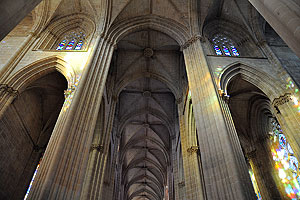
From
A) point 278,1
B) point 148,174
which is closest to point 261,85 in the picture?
point 278,1

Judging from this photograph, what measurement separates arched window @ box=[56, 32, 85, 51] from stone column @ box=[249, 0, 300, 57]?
10102 mm

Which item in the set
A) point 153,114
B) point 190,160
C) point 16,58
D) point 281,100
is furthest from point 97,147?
point 281,100

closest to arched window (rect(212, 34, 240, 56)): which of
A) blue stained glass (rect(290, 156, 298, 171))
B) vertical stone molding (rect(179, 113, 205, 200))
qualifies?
vertical stone molding (rect(179, 113, 205, 200))

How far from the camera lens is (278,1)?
3.94 metres

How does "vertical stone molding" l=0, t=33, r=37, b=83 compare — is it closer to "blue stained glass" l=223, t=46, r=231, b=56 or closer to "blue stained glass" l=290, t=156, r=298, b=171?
"blue stained glass" l=223, t=46, r=231, b=56

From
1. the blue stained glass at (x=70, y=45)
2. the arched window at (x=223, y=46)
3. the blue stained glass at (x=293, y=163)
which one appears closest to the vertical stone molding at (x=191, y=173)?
the blue stained glass at (x=293, y=163)

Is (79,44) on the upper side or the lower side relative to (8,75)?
upper

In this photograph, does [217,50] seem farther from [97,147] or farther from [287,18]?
[97,147]

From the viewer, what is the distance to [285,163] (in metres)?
10.6

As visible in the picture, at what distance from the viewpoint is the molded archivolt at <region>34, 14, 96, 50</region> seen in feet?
36.8

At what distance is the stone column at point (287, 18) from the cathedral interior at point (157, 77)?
0.23m

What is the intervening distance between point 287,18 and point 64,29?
1224cm

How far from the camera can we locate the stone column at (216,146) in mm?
5773

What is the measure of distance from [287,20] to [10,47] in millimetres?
11257
